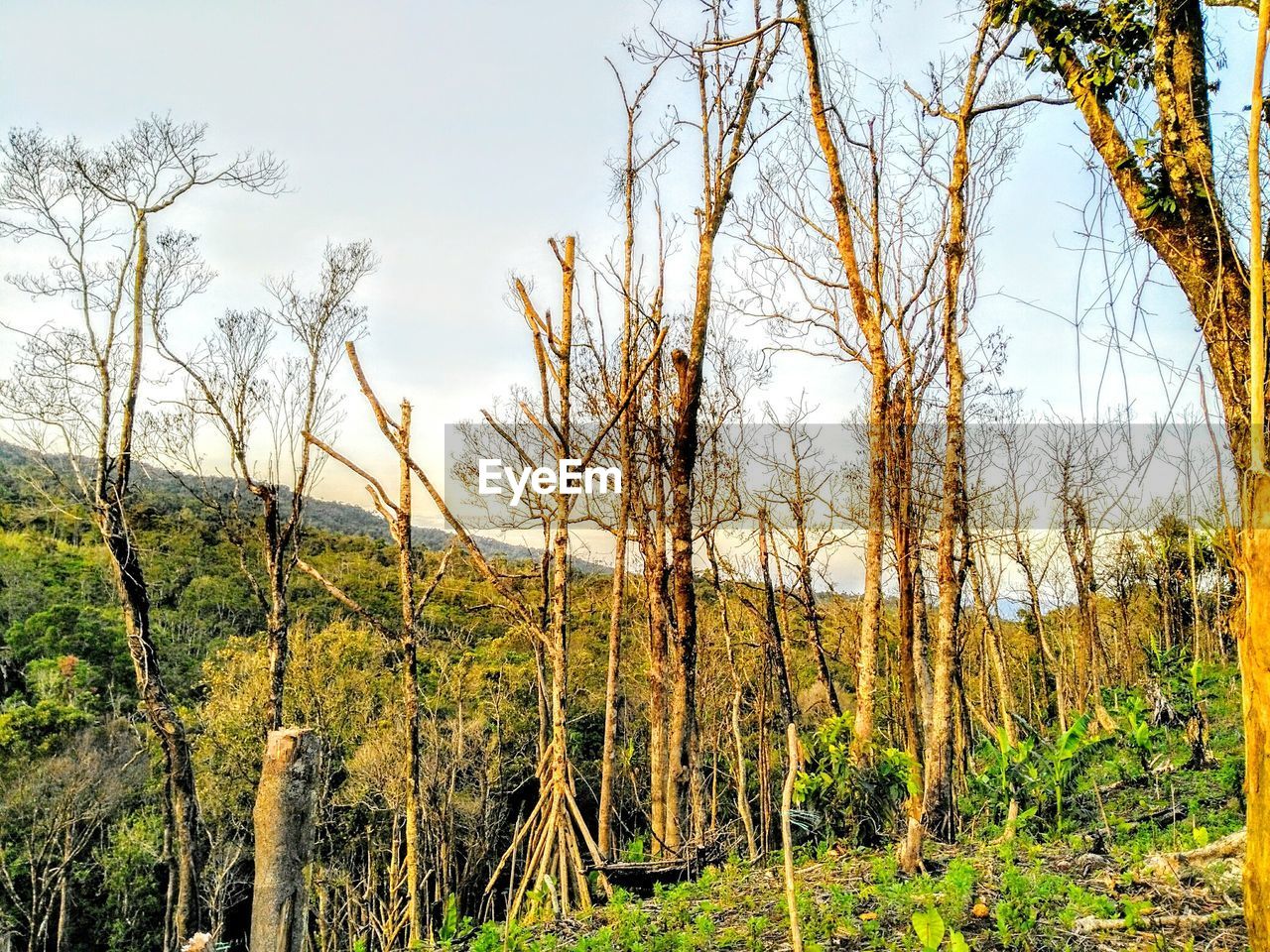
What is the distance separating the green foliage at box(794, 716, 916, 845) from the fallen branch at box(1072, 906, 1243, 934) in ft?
6.59

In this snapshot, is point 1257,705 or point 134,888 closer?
point 1257,705

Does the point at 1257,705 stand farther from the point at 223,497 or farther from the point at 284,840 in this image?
the point at 223,497

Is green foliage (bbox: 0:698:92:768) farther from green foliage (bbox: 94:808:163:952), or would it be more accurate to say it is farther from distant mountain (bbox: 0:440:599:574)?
distant mountain (bbox: 0:440:599:574)

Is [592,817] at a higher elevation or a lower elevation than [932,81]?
lower

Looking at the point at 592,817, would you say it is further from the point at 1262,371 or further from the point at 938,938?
the point at 1262,371

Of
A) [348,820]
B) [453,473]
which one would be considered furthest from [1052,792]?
[348,820]

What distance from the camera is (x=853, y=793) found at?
16.9 feet

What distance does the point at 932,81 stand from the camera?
6582 millimetres

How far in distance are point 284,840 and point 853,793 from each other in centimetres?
411

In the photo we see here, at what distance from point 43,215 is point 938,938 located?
476 inches

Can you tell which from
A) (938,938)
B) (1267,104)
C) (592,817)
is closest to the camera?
(938,938)

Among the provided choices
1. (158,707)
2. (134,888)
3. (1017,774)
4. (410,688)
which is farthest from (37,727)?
(1017,774)

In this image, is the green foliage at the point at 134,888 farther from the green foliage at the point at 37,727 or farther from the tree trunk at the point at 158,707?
the tree trunk at the point at 158,707

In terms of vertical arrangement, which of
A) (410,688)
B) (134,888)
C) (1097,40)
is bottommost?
(134,888)
